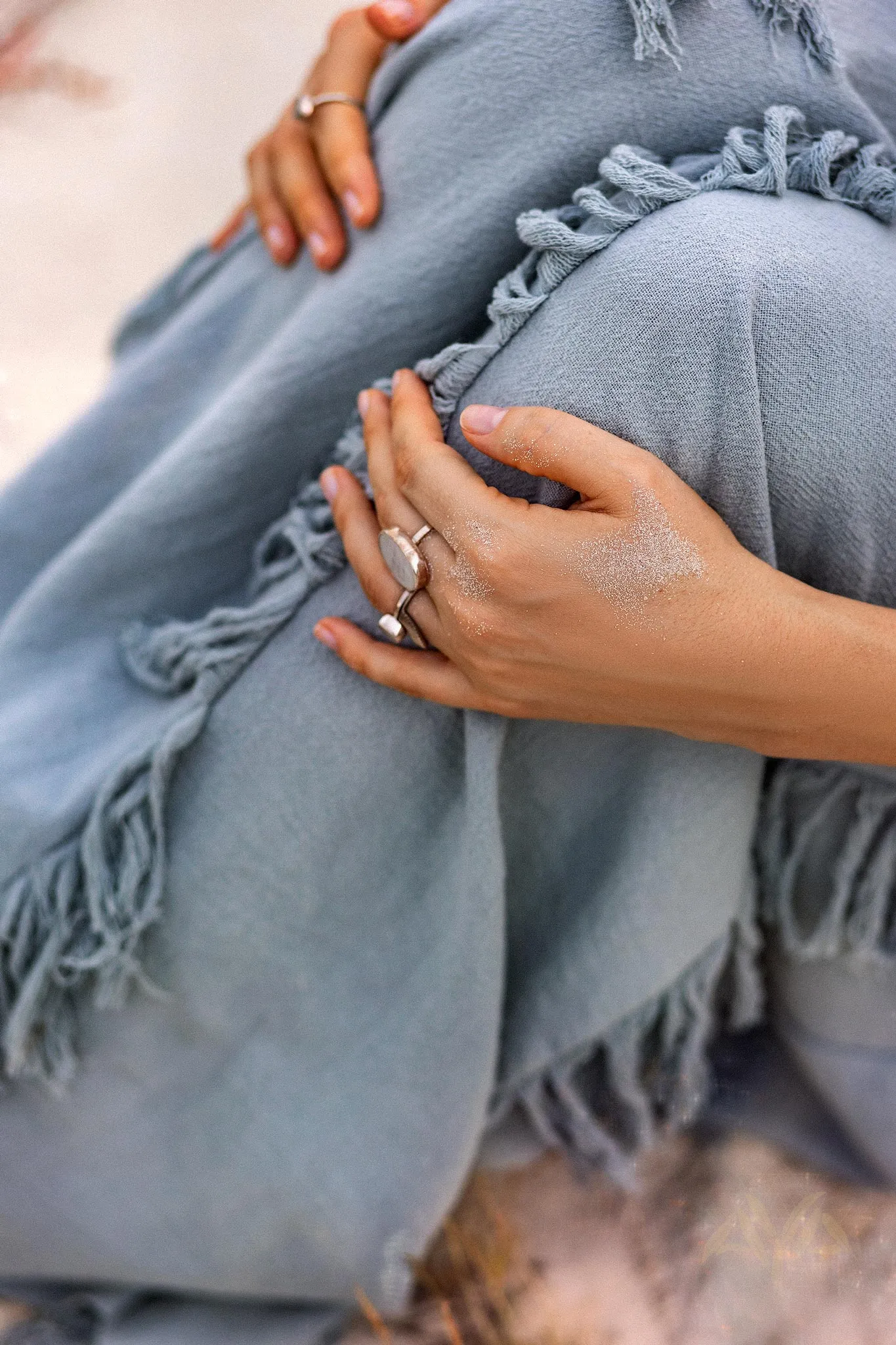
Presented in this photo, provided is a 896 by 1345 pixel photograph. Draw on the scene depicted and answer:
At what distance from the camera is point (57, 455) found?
32.2 inches

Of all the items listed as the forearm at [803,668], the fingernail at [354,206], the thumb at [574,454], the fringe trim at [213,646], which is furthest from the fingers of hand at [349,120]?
the forearm at [803,668]

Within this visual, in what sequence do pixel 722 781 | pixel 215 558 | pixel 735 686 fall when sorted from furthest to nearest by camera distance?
pixel 215 558 → pixel 722 781 → pixel 735 686

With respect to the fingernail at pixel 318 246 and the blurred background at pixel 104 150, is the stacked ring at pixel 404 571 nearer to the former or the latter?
the fingernail at pixel 318 246

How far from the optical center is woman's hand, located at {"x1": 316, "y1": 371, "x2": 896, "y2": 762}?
51cm

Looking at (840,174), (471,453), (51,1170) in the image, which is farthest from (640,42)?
(51,1170)

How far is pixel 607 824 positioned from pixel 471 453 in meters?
0.26

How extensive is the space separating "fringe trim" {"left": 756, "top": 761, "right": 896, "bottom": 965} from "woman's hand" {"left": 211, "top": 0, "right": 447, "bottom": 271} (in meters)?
0.48

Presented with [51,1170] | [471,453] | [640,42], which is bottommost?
[51,1170]

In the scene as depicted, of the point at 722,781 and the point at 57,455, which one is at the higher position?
the point at 57,455

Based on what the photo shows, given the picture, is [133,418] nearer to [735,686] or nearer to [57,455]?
[57,455]

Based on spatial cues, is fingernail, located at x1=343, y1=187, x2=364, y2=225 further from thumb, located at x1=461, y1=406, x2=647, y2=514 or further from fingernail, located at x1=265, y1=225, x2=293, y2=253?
thumb, located at x1=461, y1=406, x2=647, y2=514

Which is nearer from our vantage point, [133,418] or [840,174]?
[840,174]

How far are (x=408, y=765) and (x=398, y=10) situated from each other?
Answer: 1.74ft

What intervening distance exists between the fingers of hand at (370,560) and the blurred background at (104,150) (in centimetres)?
87
